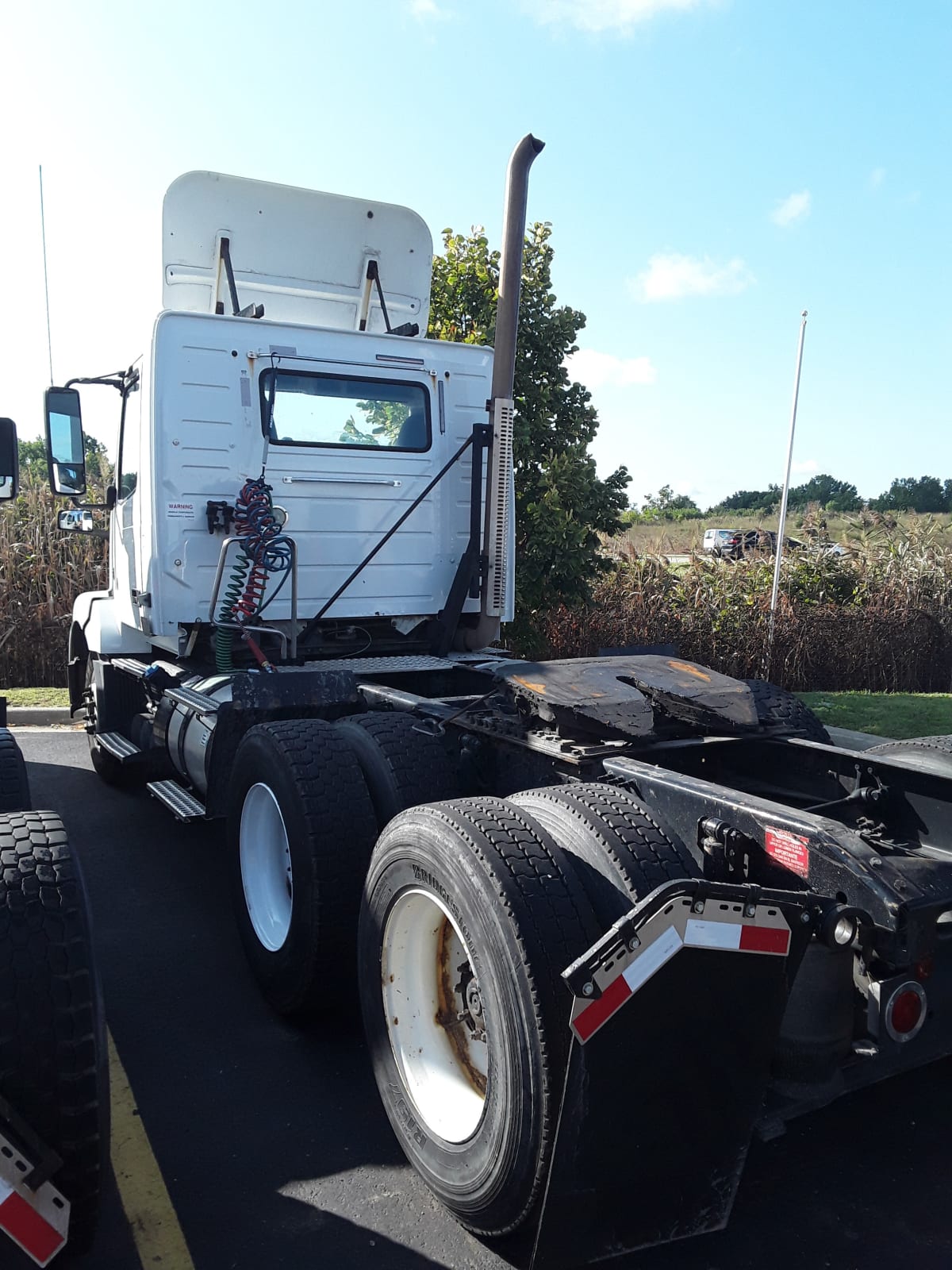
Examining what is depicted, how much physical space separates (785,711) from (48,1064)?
10.6 feet

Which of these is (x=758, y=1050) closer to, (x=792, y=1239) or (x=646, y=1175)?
(x=646, y=1175)

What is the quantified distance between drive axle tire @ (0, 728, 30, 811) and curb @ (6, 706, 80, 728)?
678 cm

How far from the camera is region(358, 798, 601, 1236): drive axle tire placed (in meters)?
2.45

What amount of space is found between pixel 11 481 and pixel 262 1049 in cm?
250

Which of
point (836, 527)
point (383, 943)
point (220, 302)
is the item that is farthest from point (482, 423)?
point (836, 527)

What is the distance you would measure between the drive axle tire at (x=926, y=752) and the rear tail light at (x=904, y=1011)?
1.17 metres

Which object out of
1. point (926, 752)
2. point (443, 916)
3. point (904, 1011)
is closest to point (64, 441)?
point (443, 916)

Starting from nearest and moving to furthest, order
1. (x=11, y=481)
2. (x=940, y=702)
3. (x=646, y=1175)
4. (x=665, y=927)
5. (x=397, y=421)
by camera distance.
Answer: (x=665, y=927) < (x=646, y=1175) < (x=11, y=481) < (x=397, y=421) < (x=940, y=702)

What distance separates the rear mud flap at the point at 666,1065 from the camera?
224cm

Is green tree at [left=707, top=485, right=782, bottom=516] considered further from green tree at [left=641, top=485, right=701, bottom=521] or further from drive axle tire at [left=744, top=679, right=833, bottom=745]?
drive axle tire at [left=744, top=679, right=833, bottom=745]

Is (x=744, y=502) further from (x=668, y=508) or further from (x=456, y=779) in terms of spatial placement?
A: (x=456, y=779)

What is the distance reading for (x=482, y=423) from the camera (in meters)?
6.22

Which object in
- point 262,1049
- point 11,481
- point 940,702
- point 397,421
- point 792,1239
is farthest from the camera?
point 940,702

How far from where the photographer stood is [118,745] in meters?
6.51
